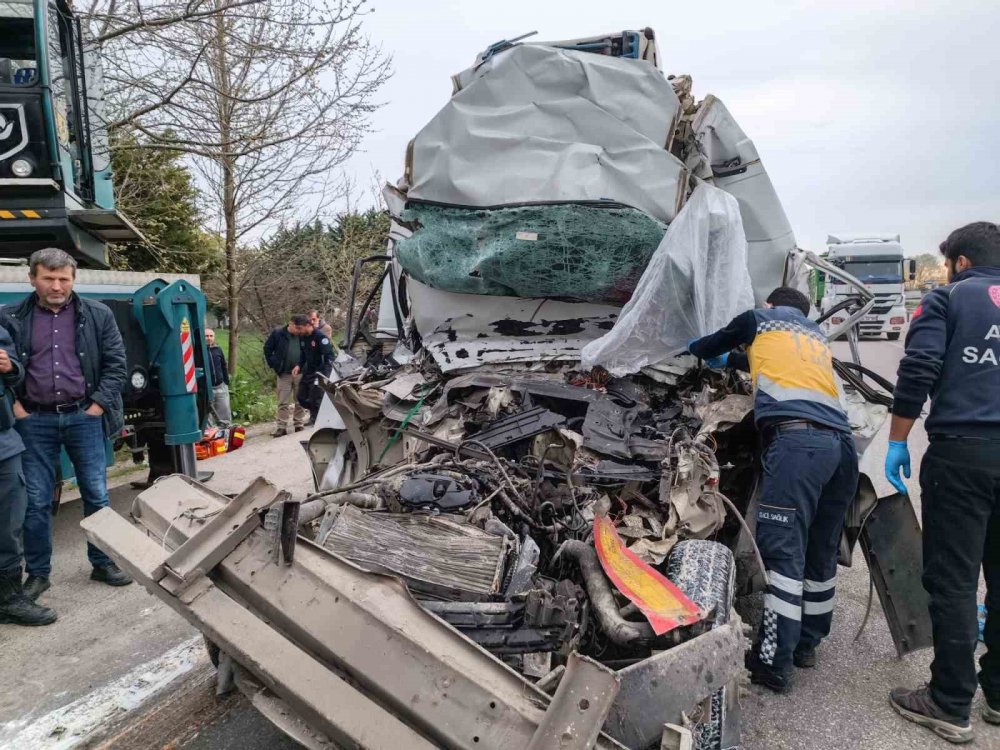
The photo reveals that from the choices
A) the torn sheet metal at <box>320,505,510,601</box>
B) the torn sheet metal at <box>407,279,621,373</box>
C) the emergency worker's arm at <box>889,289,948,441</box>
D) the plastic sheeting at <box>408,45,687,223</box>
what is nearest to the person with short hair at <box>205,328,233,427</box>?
the torn sheet metal at <box>407,279,621,373</box>

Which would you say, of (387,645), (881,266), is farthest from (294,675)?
(881,266)

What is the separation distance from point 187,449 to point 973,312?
17.5ft

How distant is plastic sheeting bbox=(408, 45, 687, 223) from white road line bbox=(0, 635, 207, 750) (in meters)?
2.67

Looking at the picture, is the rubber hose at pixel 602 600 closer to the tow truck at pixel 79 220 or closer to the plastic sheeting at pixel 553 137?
the plastic sheeting at pixel 553 137

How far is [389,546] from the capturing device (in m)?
2.27

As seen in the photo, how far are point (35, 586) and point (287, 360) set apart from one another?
5.23 meters

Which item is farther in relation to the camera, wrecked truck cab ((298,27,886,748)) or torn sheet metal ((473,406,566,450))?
torn sheet metal ((473,406,566,450))

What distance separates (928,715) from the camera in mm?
2684

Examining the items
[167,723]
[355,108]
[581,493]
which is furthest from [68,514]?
[355,108]

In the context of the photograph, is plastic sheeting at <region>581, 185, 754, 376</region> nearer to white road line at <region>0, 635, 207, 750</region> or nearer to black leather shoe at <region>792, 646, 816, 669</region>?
black leather shoe at <region>792, 646, 816, 669</region>

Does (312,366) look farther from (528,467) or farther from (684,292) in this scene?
(528,467)

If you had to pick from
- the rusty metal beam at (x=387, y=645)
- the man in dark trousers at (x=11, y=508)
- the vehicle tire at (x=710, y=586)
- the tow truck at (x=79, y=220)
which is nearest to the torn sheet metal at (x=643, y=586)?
the vehicle tire at (x=710, y=586)

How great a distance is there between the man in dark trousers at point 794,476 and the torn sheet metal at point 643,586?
3.09ft

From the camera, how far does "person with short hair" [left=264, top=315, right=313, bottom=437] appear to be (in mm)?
8789
